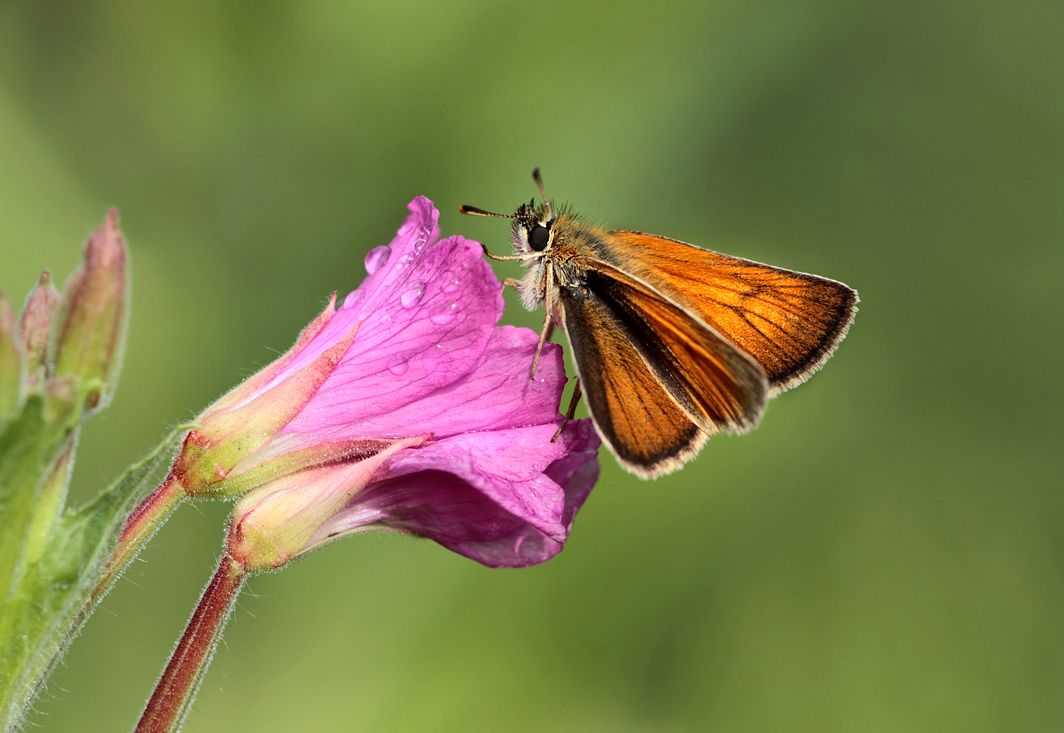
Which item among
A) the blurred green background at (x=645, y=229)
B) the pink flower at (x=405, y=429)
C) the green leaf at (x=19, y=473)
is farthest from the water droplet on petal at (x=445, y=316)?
the blurred green background at (x=645, y=229)

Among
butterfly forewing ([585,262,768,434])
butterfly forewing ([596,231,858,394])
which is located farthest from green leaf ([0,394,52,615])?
Result: butterfly forewing ([596,231,858,394])

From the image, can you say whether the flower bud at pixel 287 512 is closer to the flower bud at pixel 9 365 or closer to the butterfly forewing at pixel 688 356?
the flower bud at pixel 9 365

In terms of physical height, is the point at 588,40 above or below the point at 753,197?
above

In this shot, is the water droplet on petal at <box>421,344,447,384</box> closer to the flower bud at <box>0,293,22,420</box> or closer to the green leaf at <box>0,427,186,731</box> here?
the green leaf at <box>0,427,186,731</box>

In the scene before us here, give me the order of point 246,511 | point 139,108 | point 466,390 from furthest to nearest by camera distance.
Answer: point 139,108, point 466,390, point 246,511

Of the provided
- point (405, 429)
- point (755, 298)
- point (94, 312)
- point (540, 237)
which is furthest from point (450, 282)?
point (755, 298)

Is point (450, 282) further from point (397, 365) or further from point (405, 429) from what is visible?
point (405, 429)

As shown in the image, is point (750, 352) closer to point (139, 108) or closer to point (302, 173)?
point (302, 173)

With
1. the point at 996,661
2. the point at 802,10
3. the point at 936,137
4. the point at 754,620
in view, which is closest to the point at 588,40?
the point at 802,10
